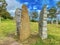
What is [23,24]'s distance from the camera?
1852 centimetres

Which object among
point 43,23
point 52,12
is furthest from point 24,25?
point 52,12

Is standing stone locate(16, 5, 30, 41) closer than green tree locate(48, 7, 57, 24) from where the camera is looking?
Yes

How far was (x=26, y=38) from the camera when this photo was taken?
18.5m

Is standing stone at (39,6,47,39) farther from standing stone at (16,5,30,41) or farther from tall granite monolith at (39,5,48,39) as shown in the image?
standing stone at (16,5,30,41)

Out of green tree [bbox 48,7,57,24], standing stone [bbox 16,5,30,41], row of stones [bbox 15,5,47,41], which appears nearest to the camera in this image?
row of stones [bbox 15,5,47,41]

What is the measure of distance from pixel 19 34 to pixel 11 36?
3.56 ft

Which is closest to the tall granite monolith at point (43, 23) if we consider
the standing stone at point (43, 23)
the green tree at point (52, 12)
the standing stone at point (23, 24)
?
the standing stone at point (43, 23)

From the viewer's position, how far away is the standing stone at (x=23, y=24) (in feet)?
60.3

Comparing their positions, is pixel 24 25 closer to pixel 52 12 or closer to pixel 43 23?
pixel 43 23

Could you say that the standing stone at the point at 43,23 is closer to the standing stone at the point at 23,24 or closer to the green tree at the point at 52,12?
the standing stone at the point at 23,24

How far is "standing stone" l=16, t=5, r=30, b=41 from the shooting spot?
18391 millimetres

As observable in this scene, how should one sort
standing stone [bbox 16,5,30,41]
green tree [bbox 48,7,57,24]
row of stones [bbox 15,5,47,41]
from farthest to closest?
green tree [bbox 48,7,57,24] < standing stone [bbox 16,5,30,41] < row of stones [bbox 15,5,47,41]

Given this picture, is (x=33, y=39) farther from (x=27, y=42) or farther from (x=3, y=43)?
(x=3, y=43)

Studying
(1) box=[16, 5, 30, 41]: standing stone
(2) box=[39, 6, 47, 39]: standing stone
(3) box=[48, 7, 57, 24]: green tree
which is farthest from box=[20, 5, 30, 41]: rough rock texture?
(3) box=[48, 7, 57, 24]: green tree
